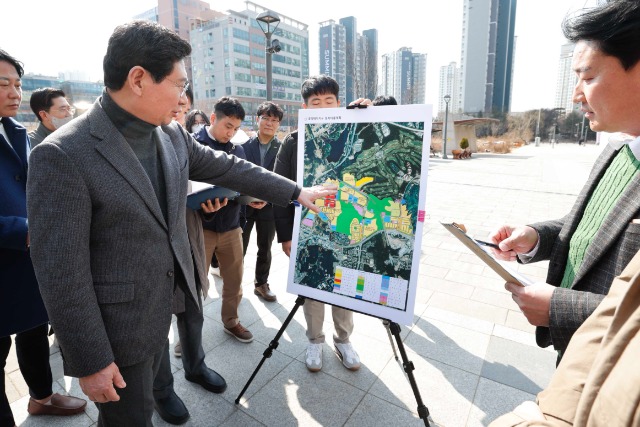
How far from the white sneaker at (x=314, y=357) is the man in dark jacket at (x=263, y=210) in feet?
3.58

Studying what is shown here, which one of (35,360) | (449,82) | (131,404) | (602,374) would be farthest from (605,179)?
(449,82)

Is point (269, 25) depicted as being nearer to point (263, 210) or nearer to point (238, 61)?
point (263, 210)

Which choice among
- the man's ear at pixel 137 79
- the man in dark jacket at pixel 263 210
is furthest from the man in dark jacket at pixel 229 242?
the man's ear at pixel 137 79

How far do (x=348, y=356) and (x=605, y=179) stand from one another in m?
1.91

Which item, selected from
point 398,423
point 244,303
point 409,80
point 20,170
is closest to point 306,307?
point 398,423

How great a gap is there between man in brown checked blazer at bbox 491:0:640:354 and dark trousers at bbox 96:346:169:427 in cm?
151

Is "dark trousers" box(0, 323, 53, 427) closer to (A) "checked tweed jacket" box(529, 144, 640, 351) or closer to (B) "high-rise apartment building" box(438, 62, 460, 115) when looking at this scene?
(A) "checked tweed jacket" box(529, 144, 640, 351)

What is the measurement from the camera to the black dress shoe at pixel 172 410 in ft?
6.65

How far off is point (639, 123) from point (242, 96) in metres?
62.1

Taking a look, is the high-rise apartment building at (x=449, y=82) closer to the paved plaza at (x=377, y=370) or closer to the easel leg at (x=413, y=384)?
the paved plaza at (x=377, y=370)

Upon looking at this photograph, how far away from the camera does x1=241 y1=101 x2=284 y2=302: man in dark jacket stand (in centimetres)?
366

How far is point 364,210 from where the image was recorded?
6.21ft

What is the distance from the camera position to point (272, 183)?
199 centimetres

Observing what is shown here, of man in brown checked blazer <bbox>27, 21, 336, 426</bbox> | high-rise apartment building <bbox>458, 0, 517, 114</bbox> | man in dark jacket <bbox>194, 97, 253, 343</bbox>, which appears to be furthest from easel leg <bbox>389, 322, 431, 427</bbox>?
high-rise apartment building <bbox>458, 0, 517, 114</bbox>
